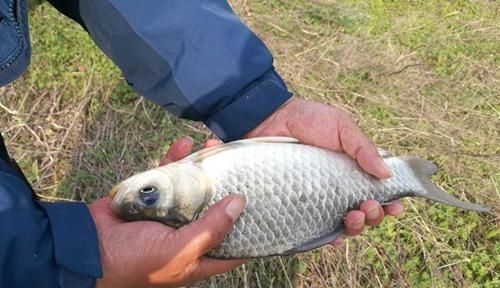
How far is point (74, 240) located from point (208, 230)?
1.11 feet

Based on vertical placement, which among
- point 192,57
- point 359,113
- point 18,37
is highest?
point 18,37

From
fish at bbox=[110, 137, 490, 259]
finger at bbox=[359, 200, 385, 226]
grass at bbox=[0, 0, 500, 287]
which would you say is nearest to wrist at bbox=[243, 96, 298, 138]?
fish at bbox=[110, 137, 490, 259]

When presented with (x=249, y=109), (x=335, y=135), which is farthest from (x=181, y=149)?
(x=335, y=135)

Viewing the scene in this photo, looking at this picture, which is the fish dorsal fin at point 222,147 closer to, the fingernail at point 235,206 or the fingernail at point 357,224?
the fingernail at point 235,206

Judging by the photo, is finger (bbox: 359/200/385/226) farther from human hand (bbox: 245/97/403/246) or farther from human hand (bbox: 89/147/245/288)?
human hand (bbox: 89/147/245/288)

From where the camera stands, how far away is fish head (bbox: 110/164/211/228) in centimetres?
175

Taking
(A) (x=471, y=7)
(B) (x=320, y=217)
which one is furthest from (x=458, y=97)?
(B) (x=320, y=217)

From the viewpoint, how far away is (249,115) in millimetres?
2146

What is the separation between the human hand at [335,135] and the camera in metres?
1.97

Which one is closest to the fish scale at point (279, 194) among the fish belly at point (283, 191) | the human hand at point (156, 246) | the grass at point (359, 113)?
the fish belly at point (283, 191)

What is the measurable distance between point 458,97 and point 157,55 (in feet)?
7.64

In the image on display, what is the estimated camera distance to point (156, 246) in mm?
1642

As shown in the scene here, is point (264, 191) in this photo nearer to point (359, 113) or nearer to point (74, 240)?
point (74, 240)

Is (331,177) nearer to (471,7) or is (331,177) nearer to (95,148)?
(95,148)
